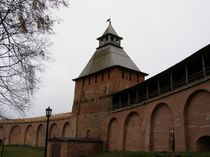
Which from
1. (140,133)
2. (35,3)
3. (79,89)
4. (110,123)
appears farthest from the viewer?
(79,89)

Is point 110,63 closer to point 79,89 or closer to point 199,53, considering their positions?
point 79,89

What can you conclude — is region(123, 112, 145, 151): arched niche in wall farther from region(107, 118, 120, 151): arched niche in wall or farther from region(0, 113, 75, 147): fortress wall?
region(0, 113, 75, 147): fortress wall

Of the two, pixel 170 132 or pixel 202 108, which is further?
pixel 170 132

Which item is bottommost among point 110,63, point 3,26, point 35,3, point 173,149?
point 173,149

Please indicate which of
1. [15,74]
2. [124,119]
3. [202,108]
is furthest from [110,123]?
[15,74]

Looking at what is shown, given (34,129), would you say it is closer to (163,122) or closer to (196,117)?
(163,122)

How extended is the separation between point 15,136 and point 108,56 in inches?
739

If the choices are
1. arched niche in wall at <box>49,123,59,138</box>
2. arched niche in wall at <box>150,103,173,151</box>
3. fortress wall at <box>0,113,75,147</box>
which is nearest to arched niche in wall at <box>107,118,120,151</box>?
arched niche in wall at <box>150,103,173,151</box>

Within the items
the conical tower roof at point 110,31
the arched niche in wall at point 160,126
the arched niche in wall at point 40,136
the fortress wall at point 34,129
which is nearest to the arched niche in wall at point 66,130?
the fortress wall at point 34,129

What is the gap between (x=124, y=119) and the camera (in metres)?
22.4

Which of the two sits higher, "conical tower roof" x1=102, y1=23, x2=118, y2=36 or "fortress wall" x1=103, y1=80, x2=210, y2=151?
"conical tower roof" x1=102, y1=23, x2=118, y2=36

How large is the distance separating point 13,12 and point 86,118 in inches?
879

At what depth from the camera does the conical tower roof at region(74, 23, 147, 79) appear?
92.0 ft

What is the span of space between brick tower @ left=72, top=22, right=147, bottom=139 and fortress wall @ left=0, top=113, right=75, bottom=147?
2.98m
